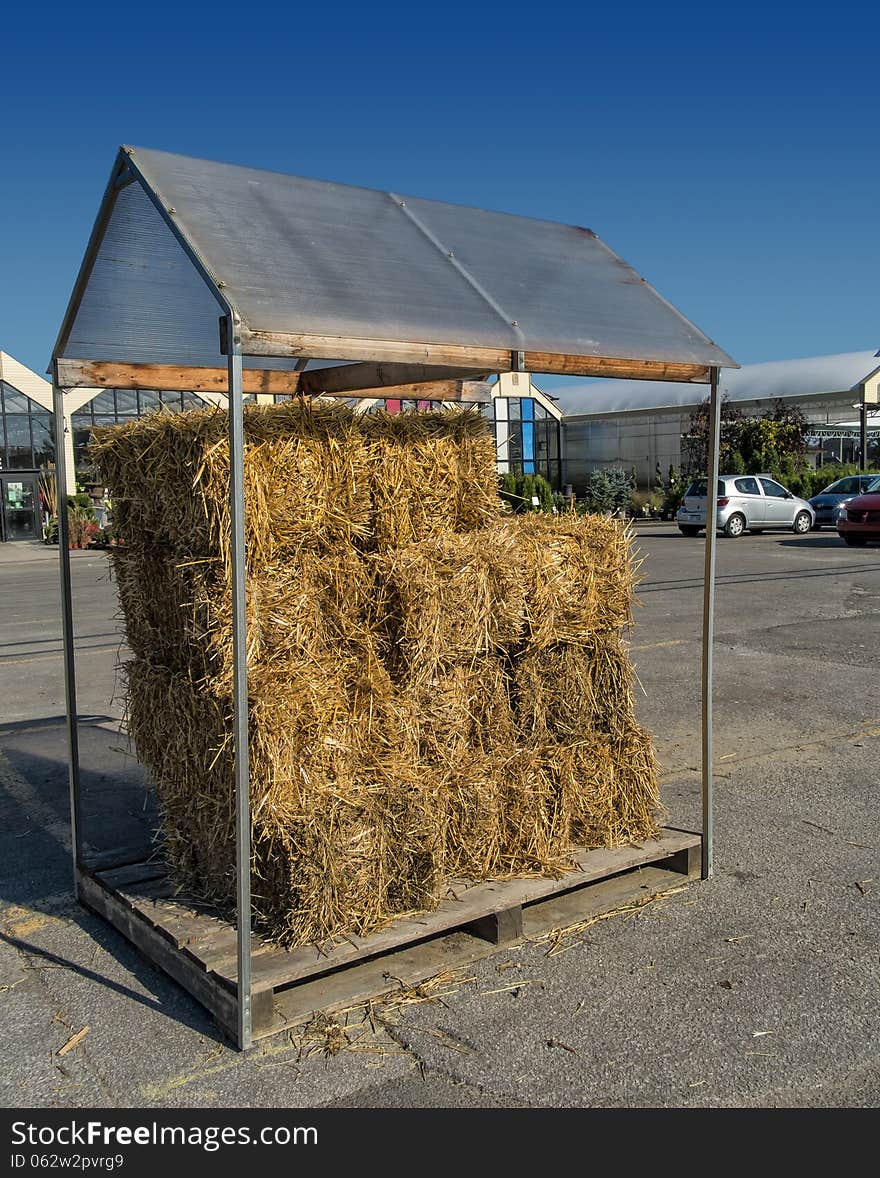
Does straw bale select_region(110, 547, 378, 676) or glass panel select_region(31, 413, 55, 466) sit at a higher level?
glass panel select_region(31, 413, 55, 466)

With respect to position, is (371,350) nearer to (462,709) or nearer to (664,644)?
(462,709)

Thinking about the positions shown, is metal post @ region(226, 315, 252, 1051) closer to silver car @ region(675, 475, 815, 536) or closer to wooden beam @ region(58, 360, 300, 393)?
wooden beam @ region(58, 360, 300, 393)

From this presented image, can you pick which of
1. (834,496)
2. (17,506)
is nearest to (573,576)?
(834,496)

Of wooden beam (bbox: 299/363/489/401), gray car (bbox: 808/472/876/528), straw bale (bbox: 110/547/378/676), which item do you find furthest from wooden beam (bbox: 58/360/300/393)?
gray car (bbox: 808/472/876/528)

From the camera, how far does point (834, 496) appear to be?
3016 centimetres

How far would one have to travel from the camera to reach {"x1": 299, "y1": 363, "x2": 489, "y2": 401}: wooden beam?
16.4 feet

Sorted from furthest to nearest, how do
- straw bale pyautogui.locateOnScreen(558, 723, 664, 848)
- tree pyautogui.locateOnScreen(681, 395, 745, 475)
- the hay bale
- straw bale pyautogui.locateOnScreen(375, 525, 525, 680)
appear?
tree pyautogui.locateOnScreen(681, 395, 745, 475), straw bale pyautogui.locateOnScreen(558, 723, 664, 848), straw bale pyautogui.locateOnScreen(375, 525, 525, 680), the hay bale

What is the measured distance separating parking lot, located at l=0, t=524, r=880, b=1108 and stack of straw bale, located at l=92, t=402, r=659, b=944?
1.46ft

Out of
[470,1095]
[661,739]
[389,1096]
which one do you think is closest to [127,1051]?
[389,1096]

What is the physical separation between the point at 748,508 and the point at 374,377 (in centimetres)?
2446

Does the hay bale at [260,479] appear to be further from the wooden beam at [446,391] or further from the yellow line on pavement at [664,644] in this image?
the yellow line on pavement at [664,644]

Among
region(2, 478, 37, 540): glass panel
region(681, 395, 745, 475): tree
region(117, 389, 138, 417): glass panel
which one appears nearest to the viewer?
region(2, 478, 37, 540): glass panel

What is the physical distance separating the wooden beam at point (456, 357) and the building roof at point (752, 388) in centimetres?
3201

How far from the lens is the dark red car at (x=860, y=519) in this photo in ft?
77.4
